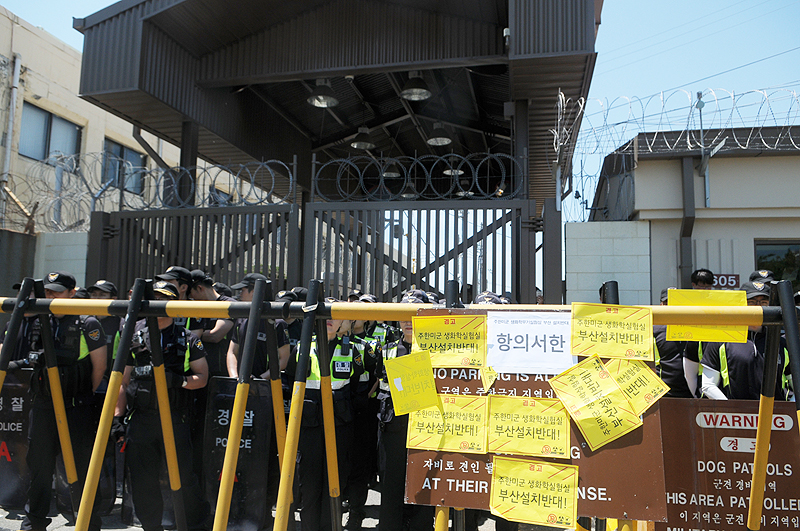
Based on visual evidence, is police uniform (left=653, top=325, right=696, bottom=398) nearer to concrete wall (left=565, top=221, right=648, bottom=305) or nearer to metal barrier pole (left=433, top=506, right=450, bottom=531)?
metal barrier pole (left=433, top=506, right=450, bottom=531)

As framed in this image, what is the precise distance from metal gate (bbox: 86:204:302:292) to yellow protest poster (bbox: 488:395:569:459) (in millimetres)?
6575

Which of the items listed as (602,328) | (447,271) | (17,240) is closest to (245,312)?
(602,328)

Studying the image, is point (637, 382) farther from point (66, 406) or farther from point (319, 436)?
point (66, 406)

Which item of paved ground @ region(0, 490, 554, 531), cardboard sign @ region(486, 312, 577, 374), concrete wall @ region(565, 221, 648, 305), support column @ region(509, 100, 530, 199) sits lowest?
paved ground @ region(0, 490, 554, 531)

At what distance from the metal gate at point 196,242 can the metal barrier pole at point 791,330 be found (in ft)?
23.6

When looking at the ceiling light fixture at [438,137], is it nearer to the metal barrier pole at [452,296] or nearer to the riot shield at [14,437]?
the riot shield at [14,437]

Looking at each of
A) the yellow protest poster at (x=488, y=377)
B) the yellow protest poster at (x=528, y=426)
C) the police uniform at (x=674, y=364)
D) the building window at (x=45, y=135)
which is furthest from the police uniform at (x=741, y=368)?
the building window at (x=45, y=135)

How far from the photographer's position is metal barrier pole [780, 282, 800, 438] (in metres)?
2.51

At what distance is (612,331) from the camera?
2723 mm

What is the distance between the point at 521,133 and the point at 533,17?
1773 millimetres

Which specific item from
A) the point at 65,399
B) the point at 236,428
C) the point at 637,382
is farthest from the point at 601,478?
the point at 65,399

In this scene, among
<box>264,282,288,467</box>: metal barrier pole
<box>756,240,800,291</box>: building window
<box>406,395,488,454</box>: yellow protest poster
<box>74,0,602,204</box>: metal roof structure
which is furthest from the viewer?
<box>756,240,800,291</box>: building window

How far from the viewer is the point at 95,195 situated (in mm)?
10047

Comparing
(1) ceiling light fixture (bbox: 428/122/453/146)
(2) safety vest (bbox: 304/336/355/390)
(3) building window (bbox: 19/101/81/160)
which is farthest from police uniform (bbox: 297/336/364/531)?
(3) building window (bbox: 19/101/81/160)
